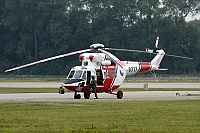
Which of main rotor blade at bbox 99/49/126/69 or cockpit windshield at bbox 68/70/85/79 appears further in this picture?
main rotor blade at bbox 99/49/126/69

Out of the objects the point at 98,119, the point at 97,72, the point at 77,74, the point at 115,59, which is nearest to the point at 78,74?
the point at 77,74

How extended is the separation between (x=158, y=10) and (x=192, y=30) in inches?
308

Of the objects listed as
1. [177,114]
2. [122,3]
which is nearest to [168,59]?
[122,3]

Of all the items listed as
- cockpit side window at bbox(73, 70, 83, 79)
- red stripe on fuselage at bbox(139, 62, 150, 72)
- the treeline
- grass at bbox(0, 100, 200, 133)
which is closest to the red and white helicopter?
cockpit side window at bbox(73, 70, 83, 79)

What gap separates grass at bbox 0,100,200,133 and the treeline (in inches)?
3391

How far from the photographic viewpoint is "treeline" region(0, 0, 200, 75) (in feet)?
391

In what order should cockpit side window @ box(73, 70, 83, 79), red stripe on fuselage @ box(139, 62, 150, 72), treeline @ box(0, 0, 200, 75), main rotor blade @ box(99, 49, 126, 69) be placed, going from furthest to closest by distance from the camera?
treeline @ box(0, 0, 200, 75), red stripe on fuselage @ box(139, 62, 150, 72), main rotor blade @ box(99, 49, 126, 69), cockpit side window @ box(73, 70, 83, 79)

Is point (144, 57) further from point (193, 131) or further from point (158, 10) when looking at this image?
point (193, 131)

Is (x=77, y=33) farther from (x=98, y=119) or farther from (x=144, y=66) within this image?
(x=98, y=119)

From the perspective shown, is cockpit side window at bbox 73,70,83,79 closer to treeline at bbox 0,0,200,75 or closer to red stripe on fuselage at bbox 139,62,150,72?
red stripe on fuselage at bbox 139,62,150,72

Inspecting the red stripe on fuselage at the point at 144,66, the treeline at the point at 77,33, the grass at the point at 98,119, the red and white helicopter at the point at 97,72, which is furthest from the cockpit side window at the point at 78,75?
→ the treeline at the point at 77,33

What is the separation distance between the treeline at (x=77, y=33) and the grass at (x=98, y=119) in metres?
86.1

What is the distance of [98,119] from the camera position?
85.3 ft

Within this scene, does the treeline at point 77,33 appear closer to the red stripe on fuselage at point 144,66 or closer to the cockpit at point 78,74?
the red stripe on fuselage at point 144,66
